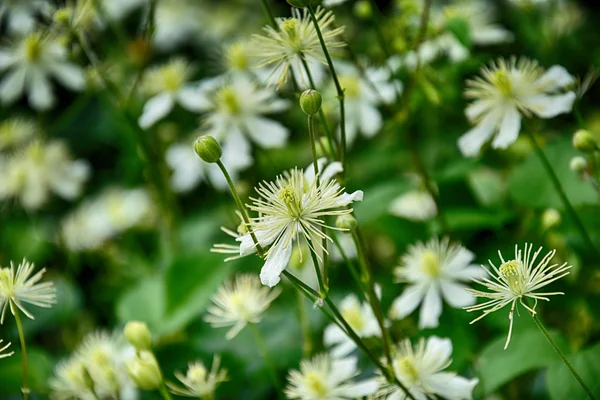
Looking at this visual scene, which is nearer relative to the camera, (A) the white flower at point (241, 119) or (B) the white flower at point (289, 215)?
(B) the white flower at point (289, 215)

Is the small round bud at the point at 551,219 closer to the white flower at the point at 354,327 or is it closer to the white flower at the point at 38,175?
the white flower at the point at 354,327

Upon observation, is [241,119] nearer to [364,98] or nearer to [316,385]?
[364,98]

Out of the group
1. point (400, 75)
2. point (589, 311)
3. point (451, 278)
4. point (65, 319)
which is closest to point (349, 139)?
point (400, 75)

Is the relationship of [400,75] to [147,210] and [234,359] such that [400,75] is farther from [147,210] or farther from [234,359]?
[147,210]

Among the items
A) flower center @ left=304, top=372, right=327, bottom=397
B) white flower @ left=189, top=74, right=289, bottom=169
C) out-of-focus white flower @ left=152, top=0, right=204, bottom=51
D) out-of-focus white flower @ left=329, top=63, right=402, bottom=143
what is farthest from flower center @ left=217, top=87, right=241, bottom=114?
out-of-focus white flower @ left=152, top=0, right=204, bottom=51

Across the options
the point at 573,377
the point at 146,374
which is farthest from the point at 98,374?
the point at 573,377

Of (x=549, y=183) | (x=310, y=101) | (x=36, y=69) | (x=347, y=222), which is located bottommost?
(x=549, y=183)

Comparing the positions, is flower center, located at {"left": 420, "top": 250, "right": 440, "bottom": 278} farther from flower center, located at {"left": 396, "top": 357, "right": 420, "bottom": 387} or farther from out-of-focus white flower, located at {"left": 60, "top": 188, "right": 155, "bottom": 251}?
out-of-focus white flower, located at {"left": 60, "top": 188, "right": 155, "bottom": 251}

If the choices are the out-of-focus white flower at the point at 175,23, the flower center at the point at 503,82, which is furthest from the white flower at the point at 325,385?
the out-of-focus white flower at the point at 175,23
